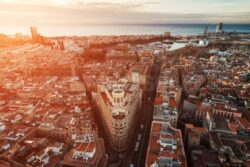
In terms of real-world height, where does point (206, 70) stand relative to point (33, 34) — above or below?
below

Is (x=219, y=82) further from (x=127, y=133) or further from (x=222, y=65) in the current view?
(x=127, y=133)

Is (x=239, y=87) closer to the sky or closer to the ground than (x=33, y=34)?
closer to the ground

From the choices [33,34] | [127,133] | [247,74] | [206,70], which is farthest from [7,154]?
[33,34]

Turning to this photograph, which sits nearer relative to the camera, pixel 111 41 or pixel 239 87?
pixel 239 87

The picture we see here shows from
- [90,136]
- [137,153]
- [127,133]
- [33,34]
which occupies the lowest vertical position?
[137,153]

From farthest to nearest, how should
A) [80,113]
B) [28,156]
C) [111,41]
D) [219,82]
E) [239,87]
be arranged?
[111,41], [219,82], [239,87], [80,113], [28,156]

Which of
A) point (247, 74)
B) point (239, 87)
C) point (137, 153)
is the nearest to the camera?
point (137, 153)

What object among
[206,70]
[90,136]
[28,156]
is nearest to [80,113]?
[90,136]

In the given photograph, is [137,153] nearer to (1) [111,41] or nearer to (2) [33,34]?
(1) [111,41]

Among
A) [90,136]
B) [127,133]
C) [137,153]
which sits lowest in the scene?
[137,153]

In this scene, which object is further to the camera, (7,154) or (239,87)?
(239,87)
